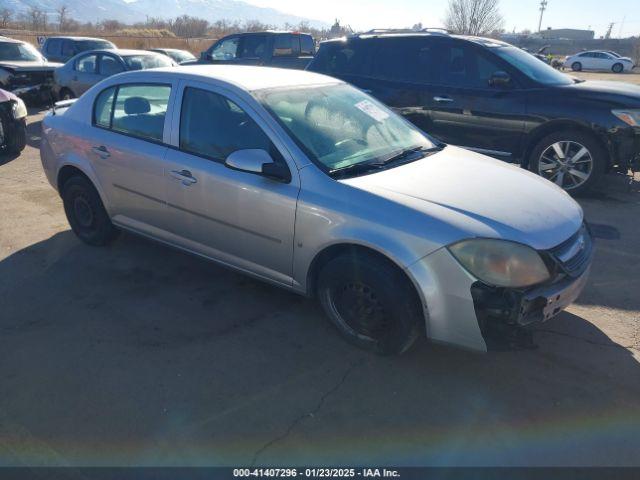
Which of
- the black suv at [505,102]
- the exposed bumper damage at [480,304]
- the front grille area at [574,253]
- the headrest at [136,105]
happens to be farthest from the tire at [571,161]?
the headrest at [136,105]

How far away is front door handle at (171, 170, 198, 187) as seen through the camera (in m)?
3.75

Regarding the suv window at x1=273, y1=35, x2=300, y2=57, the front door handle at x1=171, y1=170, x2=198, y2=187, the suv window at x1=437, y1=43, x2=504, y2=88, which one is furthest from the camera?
the suv window at x1=273, y1=35, x2=300, y2=57

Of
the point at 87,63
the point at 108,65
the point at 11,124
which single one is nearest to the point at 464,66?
the point at 11,124

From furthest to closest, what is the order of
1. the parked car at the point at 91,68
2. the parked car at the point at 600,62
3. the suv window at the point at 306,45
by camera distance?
1. the parked car at the point at 600,62
2. the suv window at the point at 306,45
3. the parked car at the point at 91,68

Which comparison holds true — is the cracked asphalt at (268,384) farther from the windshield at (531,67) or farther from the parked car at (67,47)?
the parked car at (67,47)

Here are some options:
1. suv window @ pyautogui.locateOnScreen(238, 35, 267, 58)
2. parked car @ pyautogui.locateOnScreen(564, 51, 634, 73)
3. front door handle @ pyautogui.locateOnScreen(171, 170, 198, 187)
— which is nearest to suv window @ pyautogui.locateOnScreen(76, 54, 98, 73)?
suv window @ pyautogui.locateOnScreen(238, 35, 267, 58)

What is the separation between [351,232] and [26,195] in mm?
5175

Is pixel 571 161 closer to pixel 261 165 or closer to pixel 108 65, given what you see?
pixel 261 165

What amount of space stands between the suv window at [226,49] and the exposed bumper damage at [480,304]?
1166 cm

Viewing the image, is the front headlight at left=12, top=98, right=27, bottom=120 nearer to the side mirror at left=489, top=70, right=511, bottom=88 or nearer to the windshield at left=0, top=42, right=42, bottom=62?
the windshield at left=0, top=42, right=42, bottom=62

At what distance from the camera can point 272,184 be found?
11.0 ft

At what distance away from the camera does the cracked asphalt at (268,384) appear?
2.56 meters

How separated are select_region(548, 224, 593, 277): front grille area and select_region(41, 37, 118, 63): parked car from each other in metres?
14.9

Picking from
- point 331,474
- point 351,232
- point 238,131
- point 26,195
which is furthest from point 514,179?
point 26,195
